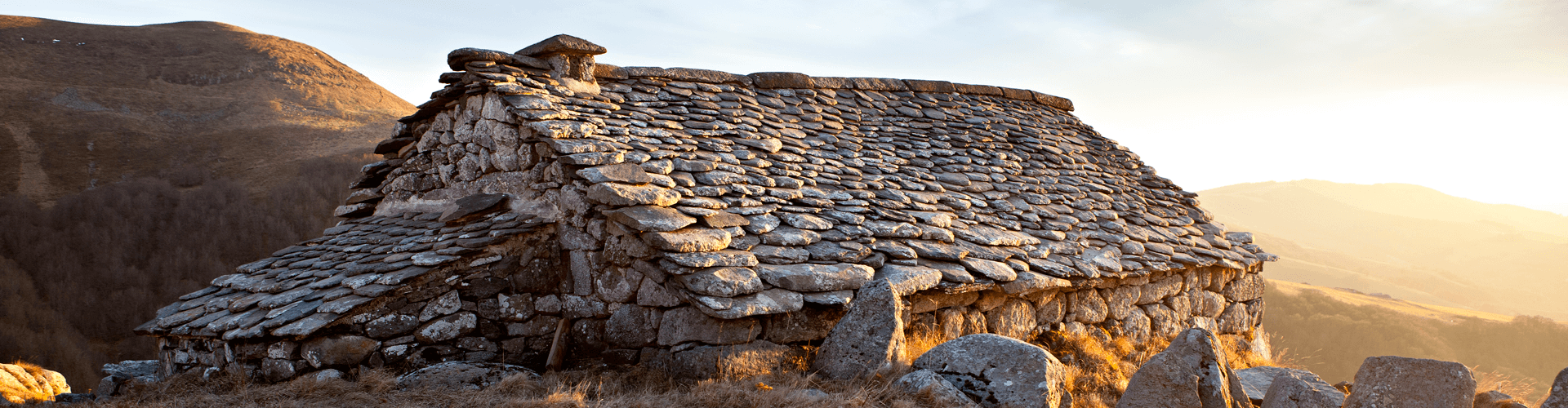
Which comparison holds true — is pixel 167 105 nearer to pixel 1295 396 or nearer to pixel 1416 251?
pixel 1295 396

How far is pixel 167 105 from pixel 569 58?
2693 centimetres

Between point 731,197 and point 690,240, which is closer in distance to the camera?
point 690,240

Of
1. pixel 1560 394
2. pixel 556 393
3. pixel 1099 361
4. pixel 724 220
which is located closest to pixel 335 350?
pixel 556 393

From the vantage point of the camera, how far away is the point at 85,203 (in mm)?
18562

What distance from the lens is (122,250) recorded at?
1753 centimetres

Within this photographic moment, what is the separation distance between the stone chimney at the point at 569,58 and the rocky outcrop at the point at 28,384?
14.7 feet

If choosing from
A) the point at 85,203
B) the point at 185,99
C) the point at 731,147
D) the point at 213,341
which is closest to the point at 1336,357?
the point at 731,147

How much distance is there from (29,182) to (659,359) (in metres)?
23.8

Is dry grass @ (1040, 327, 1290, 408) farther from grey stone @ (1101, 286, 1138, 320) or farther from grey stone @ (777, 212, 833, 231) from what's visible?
grey stone @ (777, 212, 833, 231)

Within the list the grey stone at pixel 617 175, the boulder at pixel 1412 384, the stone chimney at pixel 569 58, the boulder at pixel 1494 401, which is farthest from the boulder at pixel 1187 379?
the stone chimney at pixel 569 58

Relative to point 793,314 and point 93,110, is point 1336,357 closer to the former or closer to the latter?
point 793,314

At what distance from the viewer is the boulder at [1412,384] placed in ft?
11.8

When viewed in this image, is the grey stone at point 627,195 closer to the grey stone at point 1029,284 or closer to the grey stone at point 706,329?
the grey stone at point 706,329

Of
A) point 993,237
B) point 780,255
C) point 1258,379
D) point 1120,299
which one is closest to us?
point 780,255
